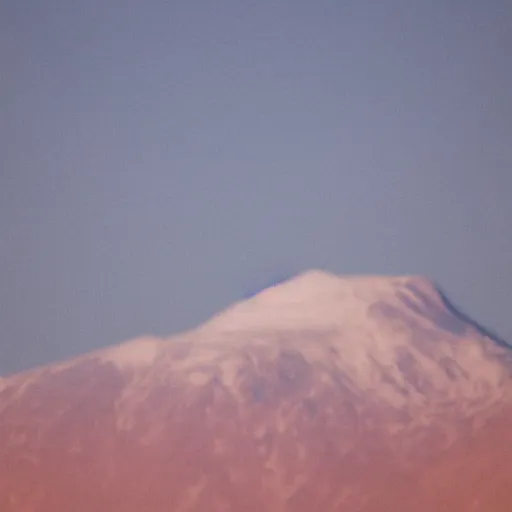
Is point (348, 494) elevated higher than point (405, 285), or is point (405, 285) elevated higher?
point (405, 285)

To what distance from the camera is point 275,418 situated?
3.61m

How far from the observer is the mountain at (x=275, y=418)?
11.3 ft

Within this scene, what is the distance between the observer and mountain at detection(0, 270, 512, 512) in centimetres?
344

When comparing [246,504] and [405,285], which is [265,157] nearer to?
[405,285]

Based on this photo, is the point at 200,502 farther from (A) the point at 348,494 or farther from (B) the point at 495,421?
(B) the point at 495,421

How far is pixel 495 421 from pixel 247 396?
3.02 feet

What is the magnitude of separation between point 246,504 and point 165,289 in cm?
86

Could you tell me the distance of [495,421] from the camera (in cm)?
344

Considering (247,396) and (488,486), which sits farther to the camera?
(247,396)

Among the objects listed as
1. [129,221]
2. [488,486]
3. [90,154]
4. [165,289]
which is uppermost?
[90,154]

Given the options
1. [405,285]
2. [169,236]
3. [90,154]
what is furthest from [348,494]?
[90,154]

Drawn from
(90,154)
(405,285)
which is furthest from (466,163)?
(90,154)

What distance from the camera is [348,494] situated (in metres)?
3.40

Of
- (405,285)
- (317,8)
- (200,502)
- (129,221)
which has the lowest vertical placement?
(200,502)
